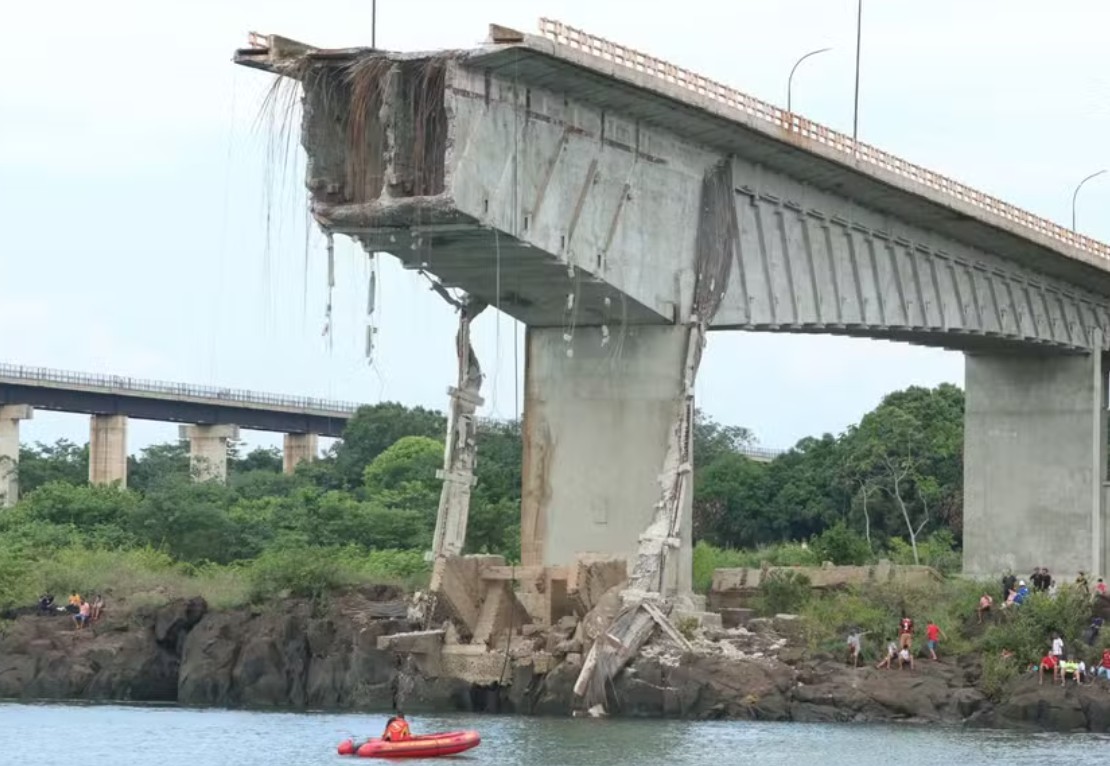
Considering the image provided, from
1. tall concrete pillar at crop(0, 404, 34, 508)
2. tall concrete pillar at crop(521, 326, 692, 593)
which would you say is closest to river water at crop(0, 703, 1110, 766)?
tall concrete pillar at crop(521, 326, 692, 593)

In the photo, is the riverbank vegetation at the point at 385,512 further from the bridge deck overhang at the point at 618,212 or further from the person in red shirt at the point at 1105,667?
the person in red shirt at the point at 1105,667

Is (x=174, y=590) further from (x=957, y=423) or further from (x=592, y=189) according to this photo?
(x=957, y=423)

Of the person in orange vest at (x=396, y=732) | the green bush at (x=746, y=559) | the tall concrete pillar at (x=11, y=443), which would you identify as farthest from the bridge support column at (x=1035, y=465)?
the tall concrete pillar at (x=11, y=443)

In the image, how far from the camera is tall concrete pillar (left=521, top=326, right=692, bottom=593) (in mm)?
67812

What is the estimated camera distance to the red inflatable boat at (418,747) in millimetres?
54281

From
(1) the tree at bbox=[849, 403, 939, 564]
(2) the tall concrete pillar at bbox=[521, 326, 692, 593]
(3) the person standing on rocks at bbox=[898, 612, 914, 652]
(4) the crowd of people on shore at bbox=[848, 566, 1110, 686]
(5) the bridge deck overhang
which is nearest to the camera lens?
(5) the bridge deck overhang

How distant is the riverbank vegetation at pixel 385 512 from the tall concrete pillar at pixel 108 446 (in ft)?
4.40

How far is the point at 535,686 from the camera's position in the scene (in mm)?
66188

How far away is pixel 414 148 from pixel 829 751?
52.5ft

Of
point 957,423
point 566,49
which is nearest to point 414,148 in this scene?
point 566,49

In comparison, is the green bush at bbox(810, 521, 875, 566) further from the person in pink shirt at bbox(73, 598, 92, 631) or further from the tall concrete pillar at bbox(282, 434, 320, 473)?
the tall concrete pillar at bbox(282, 434, 320, 473)

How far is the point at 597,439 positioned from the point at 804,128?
951cm

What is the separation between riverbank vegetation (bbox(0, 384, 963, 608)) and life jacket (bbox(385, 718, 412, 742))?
22089 mm

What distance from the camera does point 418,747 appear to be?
54406 millimetres
